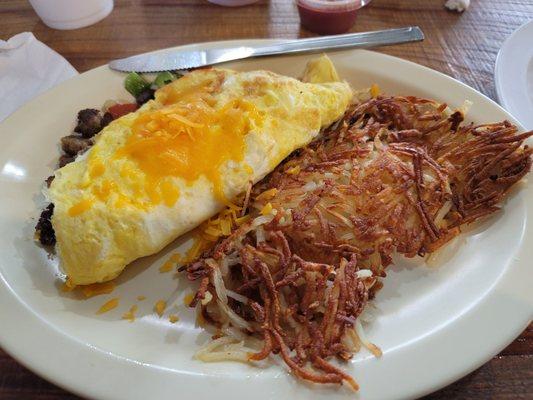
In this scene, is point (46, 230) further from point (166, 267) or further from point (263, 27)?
point (263, 27)

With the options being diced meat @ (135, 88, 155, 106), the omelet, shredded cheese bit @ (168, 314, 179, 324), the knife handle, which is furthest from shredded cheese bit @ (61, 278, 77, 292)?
the knife handle

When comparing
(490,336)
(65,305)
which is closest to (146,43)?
(65,305)

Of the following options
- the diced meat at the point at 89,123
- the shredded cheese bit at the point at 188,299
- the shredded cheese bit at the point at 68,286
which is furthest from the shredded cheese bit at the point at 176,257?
the diced meat at the point at 89,123

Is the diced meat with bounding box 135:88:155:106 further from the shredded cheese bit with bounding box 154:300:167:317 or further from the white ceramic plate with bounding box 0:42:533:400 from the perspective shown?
the shredded cheese bit with bounding box 154:300:167:317

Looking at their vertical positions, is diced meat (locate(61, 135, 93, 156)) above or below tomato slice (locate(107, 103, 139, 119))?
below

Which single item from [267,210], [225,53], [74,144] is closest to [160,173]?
[267,210]

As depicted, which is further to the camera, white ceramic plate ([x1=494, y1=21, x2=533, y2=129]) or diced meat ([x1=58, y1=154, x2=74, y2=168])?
white ceramic plate ([x1=494, y1=21, x2=533, y2=129])

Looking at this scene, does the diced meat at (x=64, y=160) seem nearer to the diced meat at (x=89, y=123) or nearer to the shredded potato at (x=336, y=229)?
the diced meat at (x=89, y=123)
